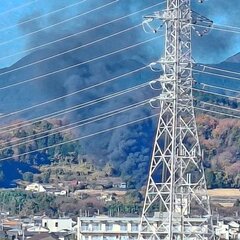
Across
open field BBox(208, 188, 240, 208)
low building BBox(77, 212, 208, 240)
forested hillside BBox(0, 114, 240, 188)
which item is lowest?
low building BBox(77, 212, 208, 240)

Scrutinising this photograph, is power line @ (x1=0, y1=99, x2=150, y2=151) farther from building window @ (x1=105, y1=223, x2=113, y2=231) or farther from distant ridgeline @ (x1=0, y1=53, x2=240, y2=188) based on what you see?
building window @ (x1=105, y1=223, x2=113, y2=231)

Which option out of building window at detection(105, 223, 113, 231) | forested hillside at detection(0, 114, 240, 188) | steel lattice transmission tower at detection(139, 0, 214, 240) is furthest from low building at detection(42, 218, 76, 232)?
forested hillside at detection(0, 114, 240, 188)

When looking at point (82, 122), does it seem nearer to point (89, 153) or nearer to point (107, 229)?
point (89, 153)

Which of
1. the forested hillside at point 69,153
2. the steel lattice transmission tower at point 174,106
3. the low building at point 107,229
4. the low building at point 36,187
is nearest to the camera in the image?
the steel lattice transmission tower at point 174,106

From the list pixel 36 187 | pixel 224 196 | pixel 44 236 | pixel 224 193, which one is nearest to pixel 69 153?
pixel 36 187

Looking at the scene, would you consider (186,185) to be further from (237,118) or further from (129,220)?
(237,118)

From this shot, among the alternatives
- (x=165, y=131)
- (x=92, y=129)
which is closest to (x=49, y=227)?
(x=165, y=131)

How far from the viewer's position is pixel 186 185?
68.3 ft

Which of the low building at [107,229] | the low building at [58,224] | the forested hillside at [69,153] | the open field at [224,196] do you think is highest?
the forested hillside at [69,153]

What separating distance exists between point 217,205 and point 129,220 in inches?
985

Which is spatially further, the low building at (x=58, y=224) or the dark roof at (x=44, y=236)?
the low building at (x=58, y=224)

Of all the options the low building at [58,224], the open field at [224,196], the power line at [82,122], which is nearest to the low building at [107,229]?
the low building at [58,224]

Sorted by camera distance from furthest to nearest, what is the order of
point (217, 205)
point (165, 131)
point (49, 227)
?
1. point (217, 205)
2. point (49, 227)
3. point (165, 131)

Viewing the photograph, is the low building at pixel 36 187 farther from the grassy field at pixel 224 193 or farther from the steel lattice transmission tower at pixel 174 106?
the steel lattice transmission tower at pixel 174 106
